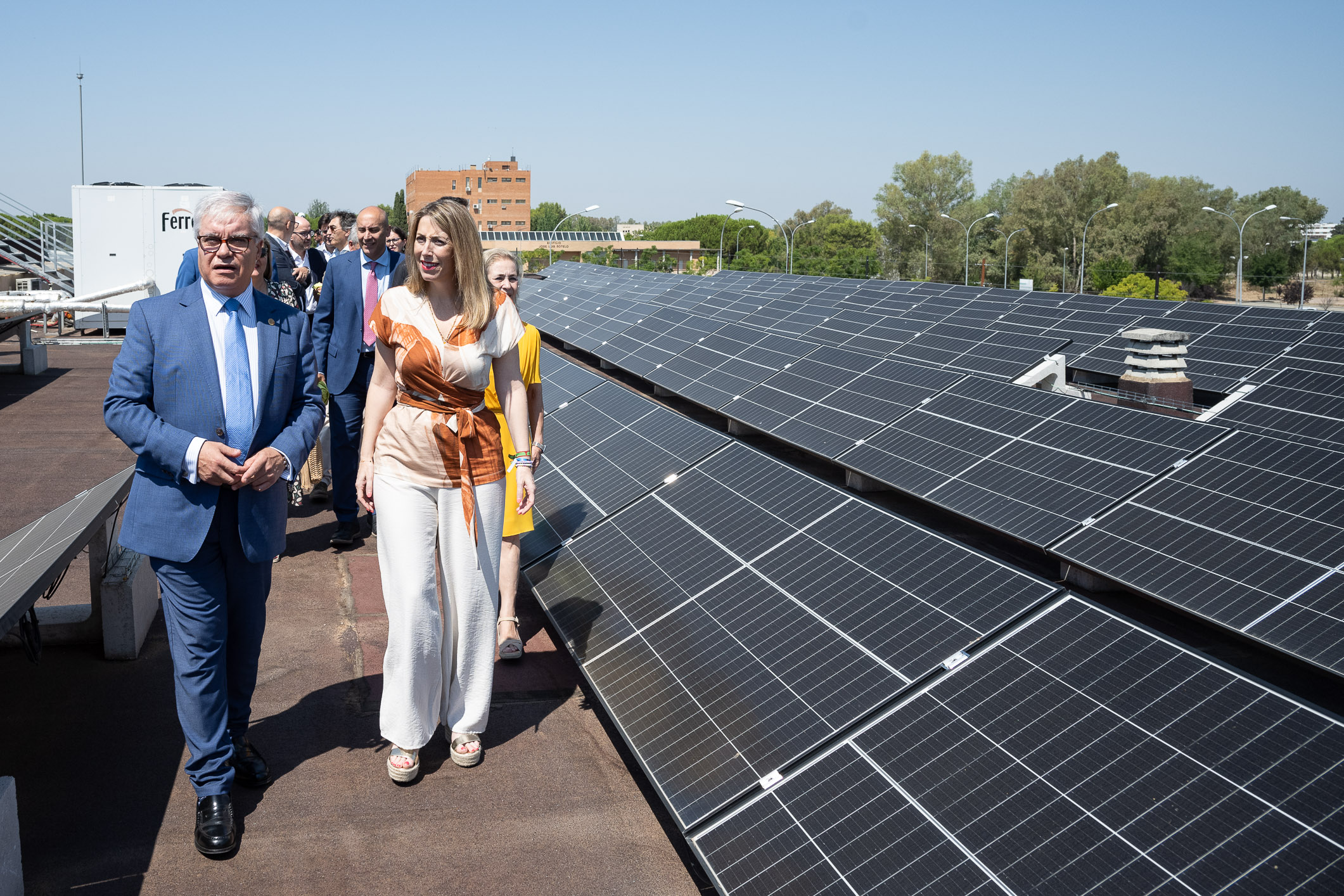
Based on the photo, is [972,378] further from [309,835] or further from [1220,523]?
[309,835]

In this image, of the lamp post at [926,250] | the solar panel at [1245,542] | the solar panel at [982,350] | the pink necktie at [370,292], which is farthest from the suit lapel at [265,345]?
the lamp post at [926,250]

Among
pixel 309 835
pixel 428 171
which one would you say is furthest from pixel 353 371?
pixel 428 171

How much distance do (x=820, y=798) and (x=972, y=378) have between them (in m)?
3.79

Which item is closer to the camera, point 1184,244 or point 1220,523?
point 1220,523

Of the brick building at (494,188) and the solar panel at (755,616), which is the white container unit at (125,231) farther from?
the brick building at (494,188)

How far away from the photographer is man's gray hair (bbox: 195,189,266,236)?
4160mm

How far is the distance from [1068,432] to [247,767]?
4.01 metres

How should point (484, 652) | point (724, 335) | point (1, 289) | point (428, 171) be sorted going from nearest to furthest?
point (484, 652) < point (724, 335) < point (1, 289) < point (428, 171)

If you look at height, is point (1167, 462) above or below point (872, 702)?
above

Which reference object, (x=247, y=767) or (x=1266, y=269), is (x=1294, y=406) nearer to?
(x=247, y=767)

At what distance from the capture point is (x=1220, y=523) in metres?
3.85

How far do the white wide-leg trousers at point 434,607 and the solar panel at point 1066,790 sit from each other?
1662 mm

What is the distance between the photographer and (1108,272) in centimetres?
6888

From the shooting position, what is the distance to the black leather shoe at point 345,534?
8.03 metres
